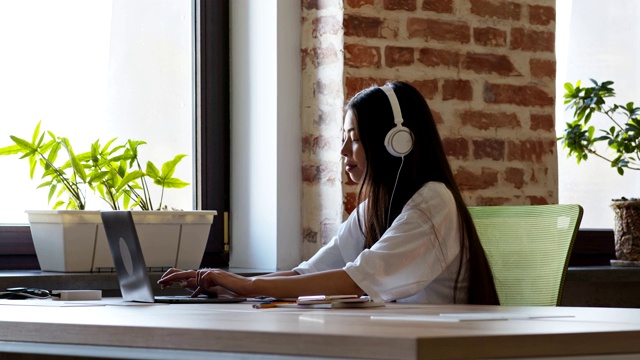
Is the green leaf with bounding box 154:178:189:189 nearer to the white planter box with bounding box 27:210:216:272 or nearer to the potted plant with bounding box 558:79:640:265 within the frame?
the white planter box with bounding box 27:210:216:272

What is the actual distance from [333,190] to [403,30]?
1.67 feet

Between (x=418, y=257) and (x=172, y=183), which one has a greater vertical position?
(x=172, y=183)

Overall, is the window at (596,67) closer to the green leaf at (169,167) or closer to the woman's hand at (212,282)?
the green leaf at (169,167)

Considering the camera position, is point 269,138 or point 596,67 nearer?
point 269,138

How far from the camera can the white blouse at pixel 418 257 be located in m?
2.32

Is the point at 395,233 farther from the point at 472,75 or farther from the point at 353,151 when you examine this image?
the point at 472,75

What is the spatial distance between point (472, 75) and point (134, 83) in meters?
1.02

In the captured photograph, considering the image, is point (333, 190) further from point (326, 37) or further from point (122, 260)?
point (122, 260)

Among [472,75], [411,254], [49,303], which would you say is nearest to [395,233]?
[411,254]

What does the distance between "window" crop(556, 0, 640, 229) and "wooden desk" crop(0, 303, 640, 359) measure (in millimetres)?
2237

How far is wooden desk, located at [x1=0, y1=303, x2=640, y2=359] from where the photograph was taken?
115 cm

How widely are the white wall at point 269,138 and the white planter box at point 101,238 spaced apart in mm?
229

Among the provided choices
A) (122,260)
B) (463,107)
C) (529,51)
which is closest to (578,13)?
(529,51)

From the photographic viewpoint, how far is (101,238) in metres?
2.94
